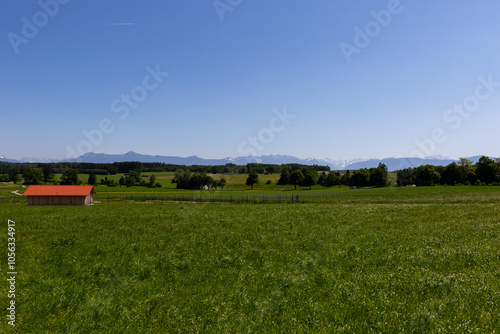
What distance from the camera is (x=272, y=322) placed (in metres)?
7.75

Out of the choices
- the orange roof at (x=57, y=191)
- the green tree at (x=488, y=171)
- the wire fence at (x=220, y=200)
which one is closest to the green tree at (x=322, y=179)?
the green tree at (x=488, y=171)

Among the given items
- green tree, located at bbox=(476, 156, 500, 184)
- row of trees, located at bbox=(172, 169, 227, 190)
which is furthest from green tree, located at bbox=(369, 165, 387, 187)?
row of trees, located at bbox=(172, 169, 227, 190)

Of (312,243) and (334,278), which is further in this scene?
(312,243)

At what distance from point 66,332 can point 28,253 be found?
36.7 ft

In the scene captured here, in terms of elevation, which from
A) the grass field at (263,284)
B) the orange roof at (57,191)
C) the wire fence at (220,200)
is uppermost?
the grass field at (263,284)

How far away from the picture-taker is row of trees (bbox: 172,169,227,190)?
13388 cm

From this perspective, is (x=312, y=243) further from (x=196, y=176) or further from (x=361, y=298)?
(x=196, y=176)

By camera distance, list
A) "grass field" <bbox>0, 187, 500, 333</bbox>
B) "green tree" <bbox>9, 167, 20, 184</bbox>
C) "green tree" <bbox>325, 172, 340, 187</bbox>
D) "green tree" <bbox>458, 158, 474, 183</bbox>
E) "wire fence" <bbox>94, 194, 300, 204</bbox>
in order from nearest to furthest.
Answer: "grass field" <bbox>0, 187, 500, 333</bbox> < "wire fence" <bbox>94, 194, 300, 204</bbox> < "green tree" <bbox>458, 158, 474, 183</bbox> < "green tree" <bbox>9, 167, 20, 184</bbox> < "green tree" <bbox>325, 172, 340, 187</bbox>

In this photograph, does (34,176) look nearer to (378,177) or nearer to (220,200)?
(220,200)

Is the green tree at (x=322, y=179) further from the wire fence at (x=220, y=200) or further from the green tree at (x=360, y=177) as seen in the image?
the wire fence at (x=220, y=200)

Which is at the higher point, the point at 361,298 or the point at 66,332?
the point at 361,298

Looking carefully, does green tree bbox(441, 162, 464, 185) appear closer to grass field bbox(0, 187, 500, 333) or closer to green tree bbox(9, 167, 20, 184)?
grass field bbox(0, 187, 500, 333)

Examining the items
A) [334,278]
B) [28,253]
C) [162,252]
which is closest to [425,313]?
[334,278]

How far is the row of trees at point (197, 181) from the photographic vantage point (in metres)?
134
